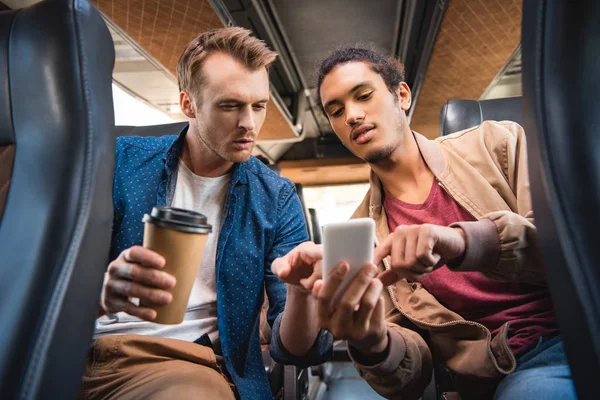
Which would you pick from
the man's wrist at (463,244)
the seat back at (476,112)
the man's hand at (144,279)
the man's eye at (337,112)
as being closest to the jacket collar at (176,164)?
the man's eye at (337,112)

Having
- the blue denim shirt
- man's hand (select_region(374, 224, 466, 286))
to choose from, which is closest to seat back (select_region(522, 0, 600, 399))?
man's hand (select_region(374, 224, 466, 286))

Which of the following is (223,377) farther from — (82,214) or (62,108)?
(62,108)

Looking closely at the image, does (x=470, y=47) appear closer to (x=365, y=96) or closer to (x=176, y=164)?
(x=365, y=96)

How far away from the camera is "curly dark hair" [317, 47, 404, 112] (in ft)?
5.13

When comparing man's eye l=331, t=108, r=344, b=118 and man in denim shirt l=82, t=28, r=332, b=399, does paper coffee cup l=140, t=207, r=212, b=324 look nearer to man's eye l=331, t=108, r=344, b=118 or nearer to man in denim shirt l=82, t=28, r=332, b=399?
man in denim shirt l=82, t=28, r=332, b=399

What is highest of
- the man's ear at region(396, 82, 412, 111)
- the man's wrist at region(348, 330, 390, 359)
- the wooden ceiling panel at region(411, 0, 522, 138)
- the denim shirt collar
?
the wooden ceiling panel at region(411, 0, 522, 138)

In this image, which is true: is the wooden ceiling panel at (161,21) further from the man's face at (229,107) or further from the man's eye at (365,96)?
the man's eye at (365,96)

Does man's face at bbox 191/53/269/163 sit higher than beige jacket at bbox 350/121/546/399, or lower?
higher

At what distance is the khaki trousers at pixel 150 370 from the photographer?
38.3 inches

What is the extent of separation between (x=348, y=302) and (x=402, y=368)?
44 centimetres

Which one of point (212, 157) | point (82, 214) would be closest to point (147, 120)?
point (212, 157)

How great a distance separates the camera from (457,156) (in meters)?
1.36

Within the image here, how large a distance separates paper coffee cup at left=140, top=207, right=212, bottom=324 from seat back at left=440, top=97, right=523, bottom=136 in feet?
4.30

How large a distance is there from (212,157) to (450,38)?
7.57 ft
